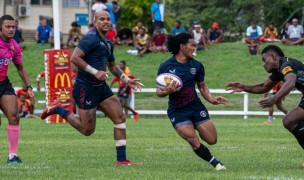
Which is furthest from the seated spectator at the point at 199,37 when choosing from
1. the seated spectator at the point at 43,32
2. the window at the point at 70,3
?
the window at the point at 70,3

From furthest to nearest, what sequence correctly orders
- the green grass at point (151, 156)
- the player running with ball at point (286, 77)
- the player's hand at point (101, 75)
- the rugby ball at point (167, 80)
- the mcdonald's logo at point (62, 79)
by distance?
the mcdonald's logo at point (62, 79), the player's hand at point (101, 75), the rugby ball at point (167, 80), the player running with ball at point (286, 77), the green grass at point (151, 156)

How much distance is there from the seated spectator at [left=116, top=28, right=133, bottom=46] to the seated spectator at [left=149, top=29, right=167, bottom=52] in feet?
4.13

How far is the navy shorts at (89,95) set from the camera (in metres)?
11.8

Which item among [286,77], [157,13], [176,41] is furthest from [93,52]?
[157,13]

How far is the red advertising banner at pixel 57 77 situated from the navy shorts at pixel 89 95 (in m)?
12.2

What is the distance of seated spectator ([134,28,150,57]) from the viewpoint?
3452 centimetres

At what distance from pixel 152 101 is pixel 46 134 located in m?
13.6

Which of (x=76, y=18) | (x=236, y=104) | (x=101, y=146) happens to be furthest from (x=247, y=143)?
(x=76, y=18)

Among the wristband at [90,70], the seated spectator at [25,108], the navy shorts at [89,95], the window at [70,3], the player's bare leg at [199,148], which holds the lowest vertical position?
the seated spectator at [25,108]

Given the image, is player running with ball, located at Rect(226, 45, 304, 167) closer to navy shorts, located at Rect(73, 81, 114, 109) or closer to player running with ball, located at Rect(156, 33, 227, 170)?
player running with ball, located at Rect(156, 33, 227, 170)

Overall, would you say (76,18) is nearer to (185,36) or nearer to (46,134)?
(46,134)

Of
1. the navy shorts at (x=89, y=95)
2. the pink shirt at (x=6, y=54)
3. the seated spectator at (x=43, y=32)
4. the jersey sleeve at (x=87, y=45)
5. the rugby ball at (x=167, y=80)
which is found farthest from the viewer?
the seated spectator at (x=43, y=32)

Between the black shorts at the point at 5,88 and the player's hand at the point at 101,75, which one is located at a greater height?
the player's hand at the point at 101,75

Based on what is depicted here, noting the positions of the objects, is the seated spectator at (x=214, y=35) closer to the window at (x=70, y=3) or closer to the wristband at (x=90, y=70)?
the window at (x=70, y=3)
